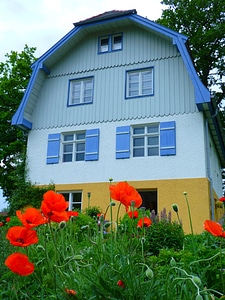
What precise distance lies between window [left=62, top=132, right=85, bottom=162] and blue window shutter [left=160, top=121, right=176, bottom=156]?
2.93 meters

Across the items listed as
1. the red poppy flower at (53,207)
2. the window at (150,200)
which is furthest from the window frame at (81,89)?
the red poppy flower at (53,207)

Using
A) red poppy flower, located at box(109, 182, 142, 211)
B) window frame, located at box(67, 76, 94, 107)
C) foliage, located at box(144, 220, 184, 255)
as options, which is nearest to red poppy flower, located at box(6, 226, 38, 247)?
red poppy flower, located at box(109, 182, 142, 211)

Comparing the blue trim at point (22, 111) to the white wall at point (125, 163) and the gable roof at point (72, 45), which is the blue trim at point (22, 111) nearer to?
the gable roof at point (72, 45)

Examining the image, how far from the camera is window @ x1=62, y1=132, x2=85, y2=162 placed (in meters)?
12.4

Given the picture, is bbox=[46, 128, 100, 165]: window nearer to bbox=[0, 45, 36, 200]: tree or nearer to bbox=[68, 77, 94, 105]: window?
bbox=[68, 77, 94, 105]: window

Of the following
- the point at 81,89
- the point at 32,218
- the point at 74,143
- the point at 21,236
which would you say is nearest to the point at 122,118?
the point at 74,143

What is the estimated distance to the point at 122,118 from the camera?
1189 centimetres

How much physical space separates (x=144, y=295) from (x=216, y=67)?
1938 centimetres

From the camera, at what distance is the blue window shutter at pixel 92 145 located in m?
11.8

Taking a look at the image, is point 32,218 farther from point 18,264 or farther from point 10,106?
point 10,106

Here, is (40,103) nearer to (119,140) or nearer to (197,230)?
(119,140)

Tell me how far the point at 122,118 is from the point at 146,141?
45.6 inches

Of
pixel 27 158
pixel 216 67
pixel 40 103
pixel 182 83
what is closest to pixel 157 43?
pixel 182 83

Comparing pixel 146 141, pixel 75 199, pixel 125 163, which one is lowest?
pixel 75 199
